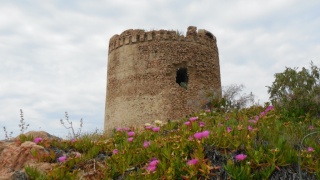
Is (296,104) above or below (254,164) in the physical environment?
above

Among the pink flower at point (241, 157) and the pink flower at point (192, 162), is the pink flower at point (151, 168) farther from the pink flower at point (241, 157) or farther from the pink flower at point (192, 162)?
the pink flower at point (241, 157)

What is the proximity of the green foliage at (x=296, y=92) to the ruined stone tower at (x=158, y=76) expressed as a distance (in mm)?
4471

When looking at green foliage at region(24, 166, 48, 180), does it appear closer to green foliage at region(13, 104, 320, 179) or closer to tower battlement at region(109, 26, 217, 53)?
green foliage at region(13, 104, 320, 179)

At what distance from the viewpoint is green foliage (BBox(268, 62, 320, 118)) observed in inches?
376

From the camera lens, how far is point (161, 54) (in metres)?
15.3

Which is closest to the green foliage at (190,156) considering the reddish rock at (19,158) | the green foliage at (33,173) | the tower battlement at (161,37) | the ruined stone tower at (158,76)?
the green foliage at (33,173)

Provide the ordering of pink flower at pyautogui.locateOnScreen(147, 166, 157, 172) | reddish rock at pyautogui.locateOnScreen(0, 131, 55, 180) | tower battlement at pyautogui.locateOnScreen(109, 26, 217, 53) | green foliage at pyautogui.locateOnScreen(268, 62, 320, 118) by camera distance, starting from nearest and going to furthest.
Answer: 1. pink flower at pyautogui.locateOnScreen(147, 166, 157, 172)
2. reddish rock at pyautogui.locateOnScreen(0, 131, 55, 180)
3. green foliage at pyautogui.locateOnScreen(268, 62, 320, 118)
4. tower battlement at pyautogui.locateOnScreen(109, 26, 217, 53)

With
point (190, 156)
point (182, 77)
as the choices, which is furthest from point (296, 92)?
point (182, 77)

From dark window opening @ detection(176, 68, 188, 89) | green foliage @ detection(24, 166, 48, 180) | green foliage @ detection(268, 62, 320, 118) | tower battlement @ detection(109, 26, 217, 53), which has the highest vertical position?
tower battlement @ detection(109, 26, 217, 53)

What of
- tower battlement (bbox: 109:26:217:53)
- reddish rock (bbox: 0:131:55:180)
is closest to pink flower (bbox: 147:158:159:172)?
reddish rock (bbox: 0:131:55:180)

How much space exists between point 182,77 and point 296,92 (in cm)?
694

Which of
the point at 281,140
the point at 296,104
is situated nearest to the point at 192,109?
the point at 296,104

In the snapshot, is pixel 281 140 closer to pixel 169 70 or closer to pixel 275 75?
pixel 275 75

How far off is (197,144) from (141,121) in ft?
30.7
